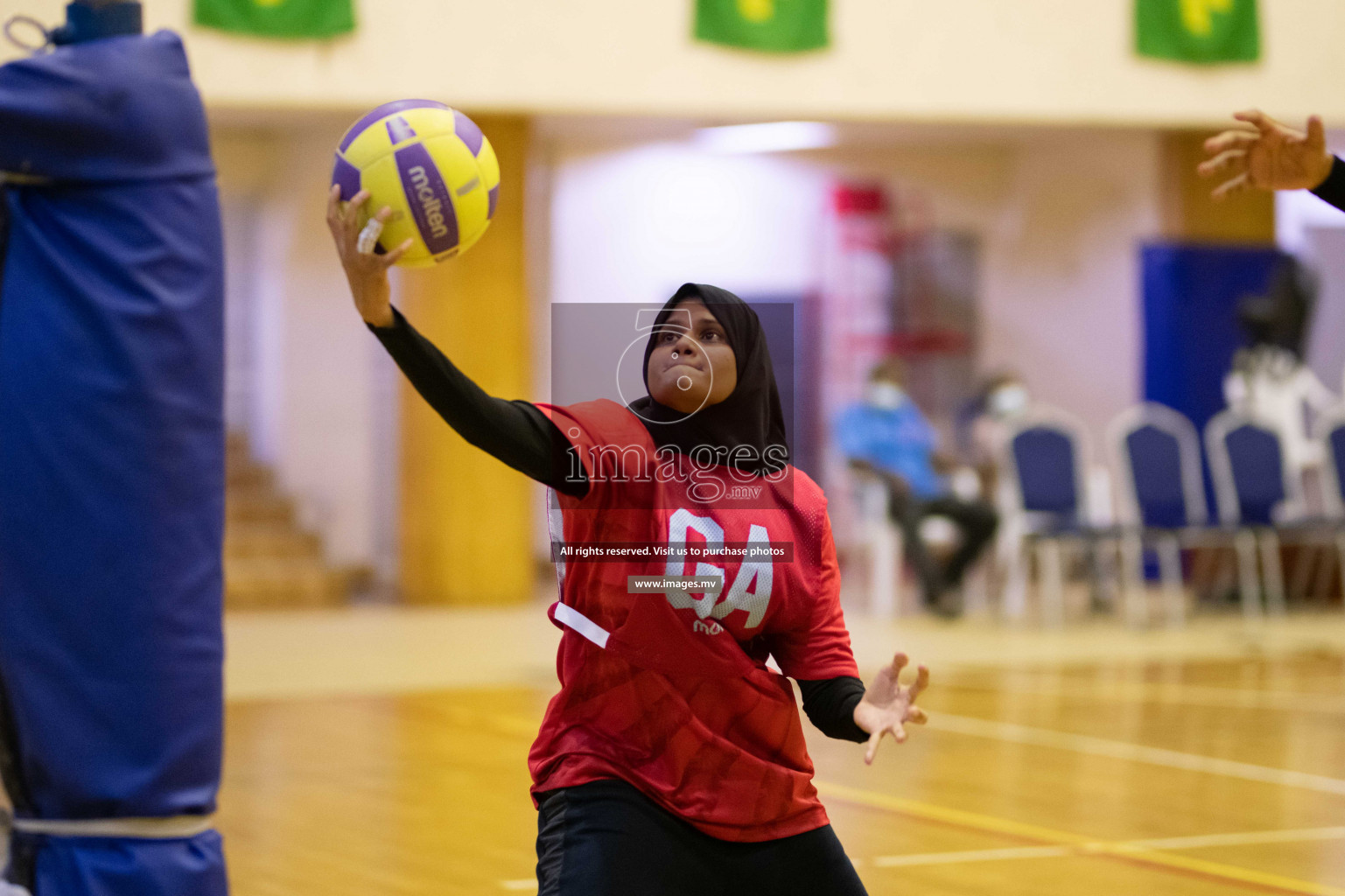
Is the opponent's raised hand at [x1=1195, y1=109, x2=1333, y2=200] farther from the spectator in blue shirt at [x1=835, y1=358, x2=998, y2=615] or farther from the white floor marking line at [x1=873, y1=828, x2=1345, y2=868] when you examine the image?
the spectator in blue shirt at [x1=835, y1=358, x2=998, y2=615]

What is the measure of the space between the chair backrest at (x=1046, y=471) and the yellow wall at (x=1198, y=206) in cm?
281

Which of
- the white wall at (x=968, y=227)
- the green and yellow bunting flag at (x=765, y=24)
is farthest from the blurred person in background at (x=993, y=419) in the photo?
the green and yellow bunting flag at (x=765, y=24)

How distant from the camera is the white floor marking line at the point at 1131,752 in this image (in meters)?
5.01

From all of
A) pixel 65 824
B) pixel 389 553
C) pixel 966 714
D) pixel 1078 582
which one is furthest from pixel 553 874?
pixel 1078 582

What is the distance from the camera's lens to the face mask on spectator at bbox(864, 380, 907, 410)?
9.99 meters

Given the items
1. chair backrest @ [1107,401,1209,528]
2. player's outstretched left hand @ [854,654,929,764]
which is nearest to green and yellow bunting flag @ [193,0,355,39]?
chair backrest @ [1107,401,1209,528]

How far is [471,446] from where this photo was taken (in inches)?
412

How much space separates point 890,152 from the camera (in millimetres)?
13953

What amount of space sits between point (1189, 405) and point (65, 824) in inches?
399

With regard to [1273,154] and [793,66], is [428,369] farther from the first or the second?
[793,66]

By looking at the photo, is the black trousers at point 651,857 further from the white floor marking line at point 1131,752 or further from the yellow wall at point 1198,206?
the yellow wall at point 1198,206

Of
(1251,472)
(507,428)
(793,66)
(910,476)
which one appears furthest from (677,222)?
(507,428)

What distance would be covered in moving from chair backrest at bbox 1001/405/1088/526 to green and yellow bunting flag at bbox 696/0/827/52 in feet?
9.24

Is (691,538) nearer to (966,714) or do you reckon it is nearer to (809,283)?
(966,714)
